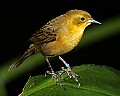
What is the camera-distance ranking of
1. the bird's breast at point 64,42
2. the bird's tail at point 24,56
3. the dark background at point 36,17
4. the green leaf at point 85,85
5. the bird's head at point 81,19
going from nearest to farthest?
the green leaf at point 85,85
the bird's breast at point 64,42
the bird's head at point 81,19
the bird's tail at point 24,56
the dark background at point 36,17

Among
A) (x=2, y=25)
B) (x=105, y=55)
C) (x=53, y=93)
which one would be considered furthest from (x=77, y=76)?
(x=105, y=55)

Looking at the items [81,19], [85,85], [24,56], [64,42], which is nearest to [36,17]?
[24,56]

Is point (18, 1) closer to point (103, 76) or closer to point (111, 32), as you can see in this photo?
point (111, 32)

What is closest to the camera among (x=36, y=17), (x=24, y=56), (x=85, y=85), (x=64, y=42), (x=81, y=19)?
(x=85, y=85)

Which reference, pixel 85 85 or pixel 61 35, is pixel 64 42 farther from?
pixel 85 85

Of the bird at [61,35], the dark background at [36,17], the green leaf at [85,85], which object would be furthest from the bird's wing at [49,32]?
the dark background at [36,17]

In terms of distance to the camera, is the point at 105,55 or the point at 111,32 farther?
the point at 105,55

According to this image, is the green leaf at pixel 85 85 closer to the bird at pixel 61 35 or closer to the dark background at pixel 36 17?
the bird at pixel 61 35
